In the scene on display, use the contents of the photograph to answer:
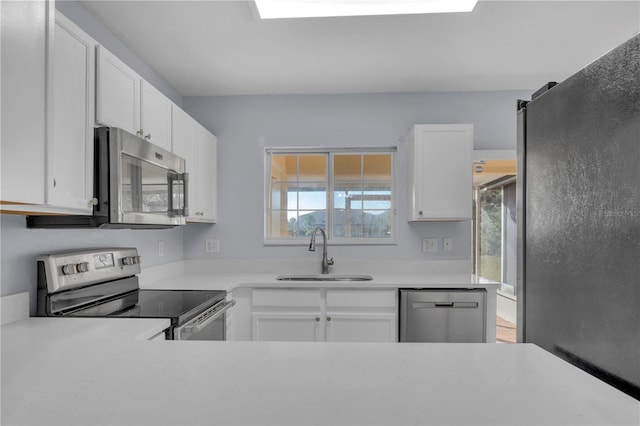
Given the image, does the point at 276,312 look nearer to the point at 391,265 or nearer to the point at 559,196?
the point at 391,265

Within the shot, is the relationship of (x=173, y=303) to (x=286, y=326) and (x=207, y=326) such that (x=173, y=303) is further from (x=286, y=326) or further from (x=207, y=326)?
(x=286, y=326)

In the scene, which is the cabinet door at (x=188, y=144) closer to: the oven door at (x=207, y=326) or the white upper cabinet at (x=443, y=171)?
the oven door at (x=207, y=326)

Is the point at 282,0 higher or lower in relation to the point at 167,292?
higher

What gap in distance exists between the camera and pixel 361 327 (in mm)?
2701

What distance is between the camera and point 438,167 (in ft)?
9.69

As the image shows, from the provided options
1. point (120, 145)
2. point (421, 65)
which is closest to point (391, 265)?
point (421, 65)

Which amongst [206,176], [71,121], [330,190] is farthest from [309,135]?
[71,121]

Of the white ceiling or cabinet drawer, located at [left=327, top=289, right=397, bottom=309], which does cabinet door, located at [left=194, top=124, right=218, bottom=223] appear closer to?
the white ceiling

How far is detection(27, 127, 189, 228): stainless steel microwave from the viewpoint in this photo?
5.51ft

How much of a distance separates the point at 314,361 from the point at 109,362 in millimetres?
468

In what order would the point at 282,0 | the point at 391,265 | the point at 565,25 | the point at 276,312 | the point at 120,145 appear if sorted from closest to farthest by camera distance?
1. the point at 120,145
2. the point at 282,0
3. the point at 565,25
4. the point at 276,312
5. the point at 391,265

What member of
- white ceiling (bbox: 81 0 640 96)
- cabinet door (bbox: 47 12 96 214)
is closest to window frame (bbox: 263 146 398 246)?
white ceiling (bbox: 81 0 640 96)

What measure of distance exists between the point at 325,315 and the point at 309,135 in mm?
1560

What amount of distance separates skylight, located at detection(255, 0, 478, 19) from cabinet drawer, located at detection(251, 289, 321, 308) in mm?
1763
